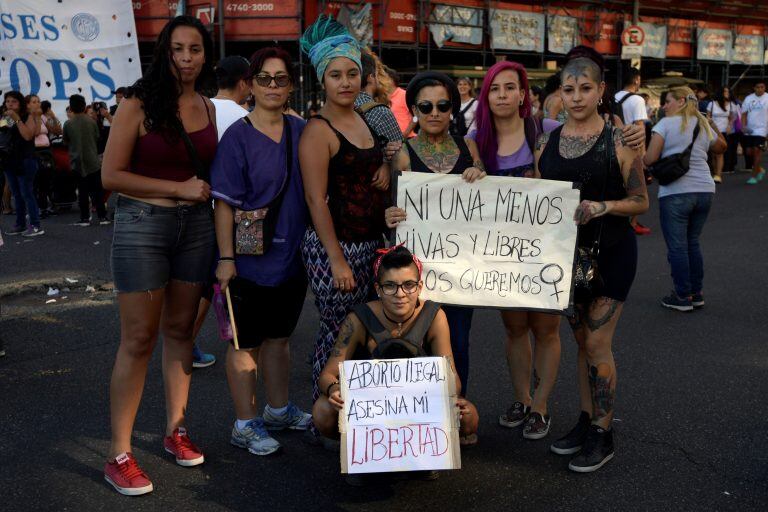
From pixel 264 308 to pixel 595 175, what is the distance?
164 cm

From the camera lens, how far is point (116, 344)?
224 inches

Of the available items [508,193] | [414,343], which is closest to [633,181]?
[508,193]

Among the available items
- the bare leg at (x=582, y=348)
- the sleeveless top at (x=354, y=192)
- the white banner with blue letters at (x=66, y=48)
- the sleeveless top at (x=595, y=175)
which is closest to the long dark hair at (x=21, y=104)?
the white banner with blue letters at (x=66, y=48)

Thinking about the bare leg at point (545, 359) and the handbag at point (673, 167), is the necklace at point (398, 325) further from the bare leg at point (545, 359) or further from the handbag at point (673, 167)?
the handbag at point (673, 167)

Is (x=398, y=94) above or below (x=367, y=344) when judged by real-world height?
above

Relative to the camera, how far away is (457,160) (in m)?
3.76

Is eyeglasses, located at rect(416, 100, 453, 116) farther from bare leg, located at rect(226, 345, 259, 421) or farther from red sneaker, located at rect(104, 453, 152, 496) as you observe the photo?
red sneaker, located at rect(104, 453, 152, 496)

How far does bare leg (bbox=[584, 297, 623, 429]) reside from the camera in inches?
145

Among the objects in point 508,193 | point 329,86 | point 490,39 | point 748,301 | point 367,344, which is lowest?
point 748,301

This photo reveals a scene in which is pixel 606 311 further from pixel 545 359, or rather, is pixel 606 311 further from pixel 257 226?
pixel 257 226

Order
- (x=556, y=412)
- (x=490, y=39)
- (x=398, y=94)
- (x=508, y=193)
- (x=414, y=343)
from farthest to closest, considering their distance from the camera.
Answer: (x=490, y=39)
(x=398, y=94)
(x=556, y=412)
(x=508, y=193)
(x=414, y=343)

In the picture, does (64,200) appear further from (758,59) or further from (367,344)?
(758,59)

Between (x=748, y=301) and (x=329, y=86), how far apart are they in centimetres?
473

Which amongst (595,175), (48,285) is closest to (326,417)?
(595,175)
